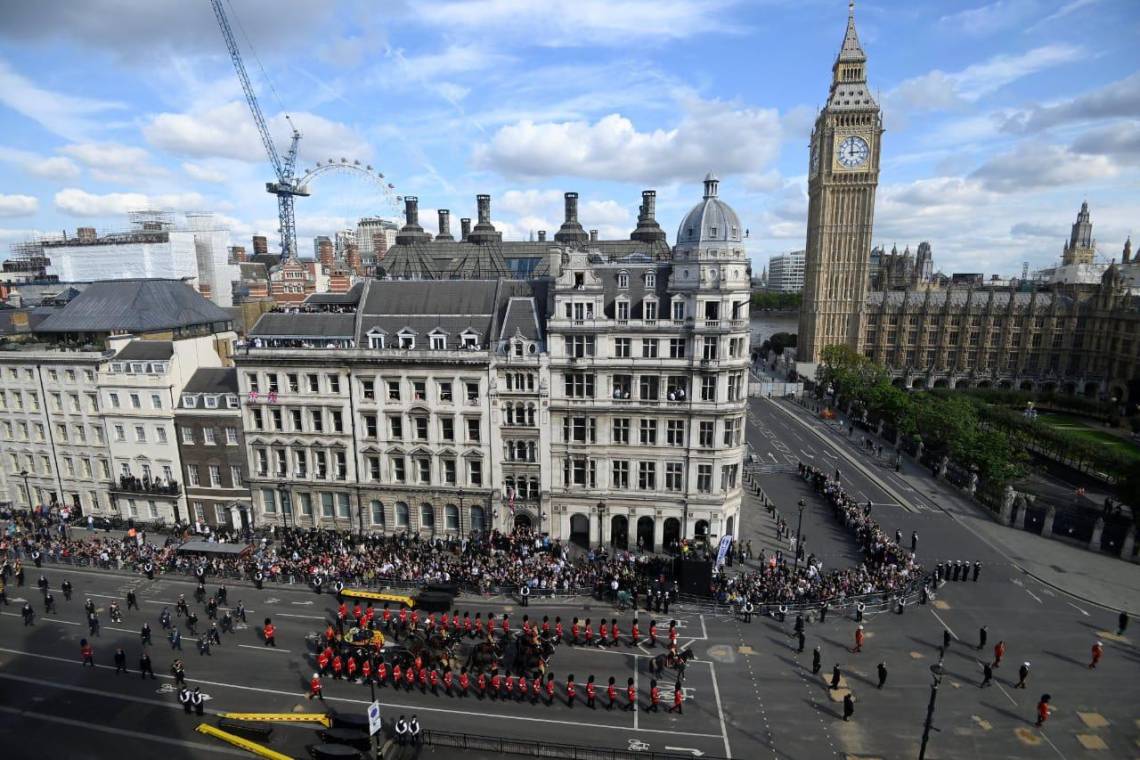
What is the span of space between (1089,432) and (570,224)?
278 feet

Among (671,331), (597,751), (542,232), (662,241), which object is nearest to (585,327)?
(671,331)

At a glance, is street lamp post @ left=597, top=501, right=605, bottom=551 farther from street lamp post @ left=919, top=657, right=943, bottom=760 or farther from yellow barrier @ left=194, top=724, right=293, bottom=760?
yellow barrier @ left=194, top=724, right=293, bottom=760

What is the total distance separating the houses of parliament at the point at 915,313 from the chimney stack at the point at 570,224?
52772mm

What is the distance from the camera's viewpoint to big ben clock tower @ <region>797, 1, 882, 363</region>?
118 meters

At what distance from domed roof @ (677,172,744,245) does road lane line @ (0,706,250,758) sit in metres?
39.6

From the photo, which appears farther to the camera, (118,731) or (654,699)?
(654,699)

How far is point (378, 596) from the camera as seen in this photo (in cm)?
3816

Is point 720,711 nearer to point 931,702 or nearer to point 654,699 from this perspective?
point 654,699

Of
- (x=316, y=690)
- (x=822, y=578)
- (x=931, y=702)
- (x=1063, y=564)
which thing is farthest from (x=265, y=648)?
(x=1063, y=564)

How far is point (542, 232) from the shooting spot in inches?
5034

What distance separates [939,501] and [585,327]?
38847 mm

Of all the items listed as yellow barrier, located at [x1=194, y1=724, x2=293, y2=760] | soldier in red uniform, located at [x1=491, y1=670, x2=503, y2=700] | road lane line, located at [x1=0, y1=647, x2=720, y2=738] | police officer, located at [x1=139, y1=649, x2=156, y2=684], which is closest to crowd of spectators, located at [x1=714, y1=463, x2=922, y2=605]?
road lane line, located at [x1=0, y1=647, x2=720, y2=738]

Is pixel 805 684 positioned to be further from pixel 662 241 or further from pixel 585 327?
pixel 662 241

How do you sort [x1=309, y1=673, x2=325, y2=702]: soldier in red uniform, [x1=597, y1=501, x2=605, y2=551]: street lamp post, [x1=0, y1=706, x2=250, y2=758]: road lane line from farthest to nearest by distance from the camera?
1. [x1=597, y1=501, x2=605, y2=551]: street lamp post
2. [x1=309, y1=673, x2=325, y2=702]: soldier in red uniform
3. [x1=0, y1=706, x2=250, y2=758]: road lane line
